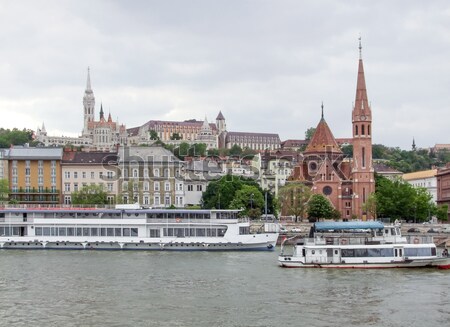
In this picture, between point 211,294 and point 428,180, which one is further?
point 428,180

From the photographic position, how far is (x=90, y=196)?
11019 cm

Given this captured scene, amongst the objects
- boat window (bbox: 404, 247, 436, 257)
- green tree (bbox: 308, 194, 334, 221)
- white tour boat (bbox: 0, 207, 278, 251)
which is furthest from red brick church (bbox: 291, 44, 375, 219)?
boat window (bbox: 404, 247, 436, 257)

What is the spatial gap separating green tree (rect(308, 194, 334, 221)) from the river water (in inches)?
1942

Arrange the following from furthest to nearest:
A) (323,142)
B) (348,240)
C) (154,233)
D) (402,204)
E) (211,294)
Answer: (323,142) < (402,204) < (154,233) < (348,240) < (211,294)

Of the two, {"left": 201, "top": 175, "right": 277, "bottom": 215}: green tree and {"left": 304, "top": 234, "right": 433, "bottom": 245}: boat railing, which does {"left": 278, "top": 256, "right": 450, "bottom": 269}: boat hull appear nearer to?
{"left": 304, "top": 234, "right": 433, "bottom": 245}: boat railing

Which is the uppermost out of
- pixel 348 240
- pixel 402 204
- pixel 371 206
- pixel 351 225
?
pixel 402 204

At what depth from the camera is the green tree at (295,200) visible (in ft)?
371

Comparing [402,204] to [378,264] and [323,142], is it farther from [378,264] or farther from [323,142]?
[378,264]

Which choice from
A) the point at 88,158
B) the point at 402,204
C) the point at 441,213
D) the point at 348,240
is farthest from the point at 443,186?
the point at 348,240

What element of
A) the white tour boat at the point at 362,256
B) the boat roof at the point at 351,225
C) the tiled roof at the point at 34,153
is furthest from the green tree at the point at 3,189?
the white tour boat at the point at 362,256

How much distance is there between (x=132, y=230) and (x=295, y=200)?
136 ft

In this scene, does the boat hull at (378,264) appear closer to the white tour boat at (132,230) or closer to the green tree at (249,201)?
the white tour boat at (132,230)

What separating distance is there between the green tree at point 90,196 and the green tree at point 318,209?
2891 cm

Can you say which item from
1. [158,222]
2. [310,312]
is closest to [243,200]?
[158,222]
